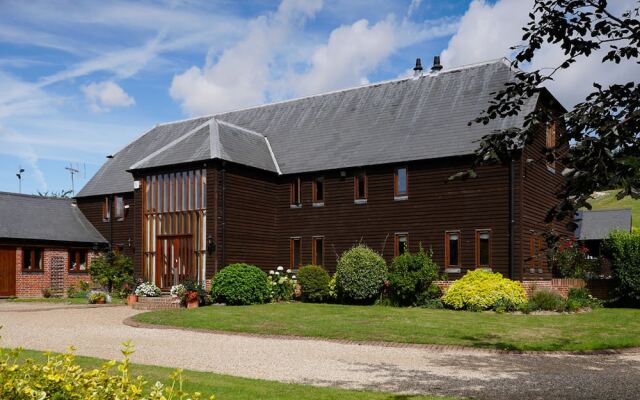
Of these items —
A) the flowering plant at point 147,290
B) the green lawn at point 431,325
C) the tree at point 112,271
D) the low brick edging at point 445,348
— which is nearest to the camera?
the low brick edging at point 445,348

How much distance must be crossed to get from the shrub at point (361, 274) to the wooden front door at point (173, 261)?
21.2 ft

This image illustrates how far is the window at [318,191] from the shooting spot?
95.6 feet

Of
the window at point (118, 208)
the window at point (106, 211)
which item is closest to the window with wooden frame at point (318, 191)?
the window at point (118, 208)

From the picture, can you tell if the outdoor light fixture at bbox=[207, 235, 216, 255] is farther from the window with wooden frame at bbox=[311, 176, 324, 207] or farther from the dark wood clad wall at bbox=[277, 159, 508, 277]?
the window with wooden frame at bbox=[311, 176, 324, 207]

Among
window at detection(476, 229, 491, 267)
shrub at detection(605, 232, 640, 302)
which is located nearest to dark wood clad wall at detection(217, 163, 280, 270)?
window at detection(476, 229, 491, 267)

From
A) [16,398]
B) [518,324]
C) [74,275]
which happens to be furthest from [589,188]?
[74,275]

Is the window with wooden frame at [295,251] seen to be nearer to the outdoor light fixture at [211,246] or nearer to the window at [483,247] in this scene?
the outdoor light fixture at [211,246]

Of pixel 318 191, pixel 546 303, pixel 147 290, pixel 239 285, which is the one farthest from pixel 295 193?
pixel 546 303

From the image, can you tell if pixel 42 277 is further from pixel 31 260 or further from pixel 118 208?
pixel 118 208

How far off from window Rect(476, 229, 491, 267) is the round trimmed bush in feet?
27.9

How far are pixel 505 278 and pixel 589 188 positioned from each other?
19.7 metres

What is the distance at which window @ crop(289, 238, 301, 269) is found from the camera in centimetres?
2959

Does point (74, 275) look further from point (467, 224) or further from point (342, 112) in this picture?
point (467, 224)

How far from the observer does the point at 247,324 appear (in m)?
18.0
